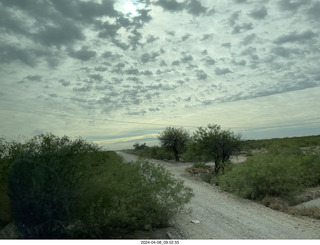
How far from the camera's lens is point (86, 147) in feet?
30.3

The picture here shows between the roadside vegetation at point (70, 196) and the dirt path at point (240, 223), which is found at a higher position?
the roadside vegetation at point (70, 196)

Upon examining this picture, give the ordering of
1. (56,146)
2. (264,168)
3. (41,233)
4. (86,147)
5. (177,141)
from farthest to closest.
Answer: (177,141)
(264,168)
(86,147)
(56,146)
(41,233)

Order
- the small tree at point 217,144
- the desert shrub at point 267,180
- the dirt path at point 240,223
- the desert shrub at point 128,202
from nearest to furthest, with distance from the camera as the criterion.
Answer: the desert shrub at point 128,202 → the dirt path at point 240,223 → the desert shrub at point 267,180 → the small tree at point 217,144

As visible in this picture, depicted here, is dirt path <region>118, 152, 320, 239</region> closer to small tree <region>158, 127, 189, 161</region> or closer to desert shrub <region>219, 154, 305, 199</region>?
desert shrub <region>219, 154, 305, 199</region>

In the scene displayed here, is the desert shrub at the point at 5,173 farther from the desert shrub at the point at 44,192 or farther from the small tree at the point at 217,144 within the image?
the small tree at the point at 217,144

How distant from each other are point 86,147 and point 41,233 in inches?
117

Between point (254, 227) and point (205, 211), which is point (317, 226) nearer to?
point (254, 227)

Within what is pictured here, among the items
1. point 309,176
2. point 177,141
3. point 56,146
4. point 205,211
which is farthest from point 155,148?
point 56,146

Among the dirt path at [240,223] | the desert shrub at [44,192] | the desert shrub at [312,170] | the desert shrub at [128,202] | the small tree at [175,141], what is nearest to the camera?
the desert shrub at [44,192]

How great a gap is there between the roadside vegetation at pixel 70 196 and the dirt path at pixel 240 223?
5.59 ft

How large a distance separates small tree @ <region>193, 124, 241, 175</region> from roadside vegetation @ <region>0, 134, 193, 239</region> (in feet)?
→ 53.5

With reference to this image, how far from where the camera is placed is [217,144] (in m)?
24.7

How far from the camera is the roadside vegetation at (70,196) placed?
731 cm

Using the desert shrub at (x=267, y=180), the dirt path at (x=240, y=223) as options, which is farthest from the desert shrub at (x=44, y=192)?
the desert shrub at (x=267, y=180)
